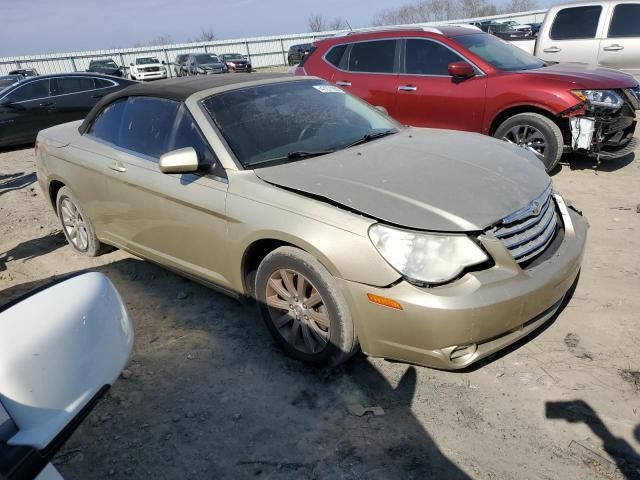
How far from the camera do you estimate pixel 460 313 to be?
7.67ft

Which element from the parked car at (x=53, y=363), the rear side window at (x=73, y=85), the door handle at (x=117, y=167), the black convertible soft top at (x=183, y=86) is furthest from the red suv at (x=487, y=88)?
the rear side window at (x=73, y=85)

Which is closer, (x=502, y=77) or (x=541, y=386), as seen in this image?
(x=541, y=386)

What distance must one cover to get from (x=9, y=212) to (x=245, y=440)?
576 centimetres

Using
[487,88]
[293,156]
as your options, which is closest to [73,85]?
[487,88]

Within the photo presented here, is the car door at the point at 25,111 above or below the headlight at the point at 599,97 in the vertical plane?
below

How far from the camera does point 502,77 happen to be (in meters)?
6.08

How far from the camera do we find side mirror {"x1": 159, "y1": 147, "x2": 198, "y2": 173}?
307 cm

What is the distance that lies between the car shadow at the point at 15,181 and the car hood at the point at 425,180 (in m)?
6.56

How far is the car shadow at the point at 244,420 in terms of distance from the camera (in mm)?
2365

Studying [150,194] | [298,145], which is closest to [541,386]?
[298,145]

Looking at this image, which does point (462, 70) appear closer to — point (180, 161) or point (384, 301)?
point (180, 161)

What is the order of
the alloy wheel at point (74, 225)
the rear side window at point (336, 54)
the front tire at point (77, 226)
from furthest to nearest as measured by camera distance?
1. the rear side window at point (336, 54)
2. the alloy wheel at point (74, 225)
3. the front tire at point (77, 226)

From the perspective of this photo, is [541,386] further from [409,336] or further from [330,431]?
[330,431]

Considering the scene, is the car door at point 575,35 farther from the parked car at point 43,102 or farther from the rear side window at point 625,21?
the parked car at point 43,102
